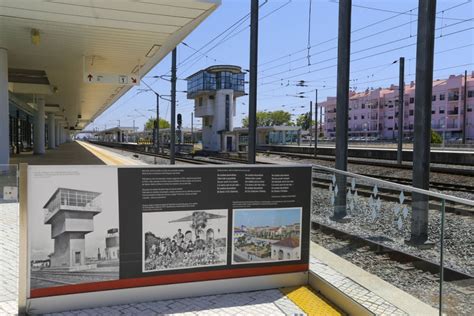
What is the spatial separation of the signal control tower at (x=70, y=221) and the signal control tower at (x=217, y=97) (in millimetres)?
54020

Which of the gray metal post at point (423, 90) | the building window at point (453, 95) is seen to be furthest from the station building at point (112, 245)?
the building window at point (453, 95)

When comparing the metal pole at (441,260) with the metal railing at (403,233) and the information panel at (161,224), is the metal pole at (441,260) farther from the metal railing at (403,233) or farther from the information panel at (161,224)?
the information panel at (161,224)

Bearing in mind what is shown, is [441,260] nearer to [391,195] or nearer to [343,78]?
[391,195]

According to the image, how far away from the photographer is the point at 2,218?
24.9ft

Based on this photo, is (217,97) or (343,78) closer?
(343,78)

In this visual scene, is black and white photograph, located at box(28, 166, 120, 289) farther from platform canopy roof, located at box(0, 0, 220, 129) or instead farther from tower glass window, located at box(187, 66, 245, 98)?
tower glass window, located at box(187, 66, 245, 98)

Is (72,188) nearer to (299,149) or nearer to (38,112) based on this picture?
(38,112)

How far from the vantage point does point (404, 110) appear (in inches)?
3637

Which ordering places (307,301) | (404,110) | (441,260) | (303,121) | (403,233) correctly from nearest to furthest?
(441,260), (307,301), (403,233), (404,110), (303,121)

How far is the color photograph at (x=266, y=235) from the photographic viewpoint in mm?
4434

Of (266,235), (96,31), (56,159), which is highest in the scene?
(96,31)

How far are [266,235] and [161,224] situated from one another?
3.71 feet

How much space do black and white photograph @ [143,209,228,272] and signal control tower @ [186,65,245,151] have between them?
53629 mm

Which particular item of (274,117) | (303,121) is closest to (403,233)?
(274,117)
